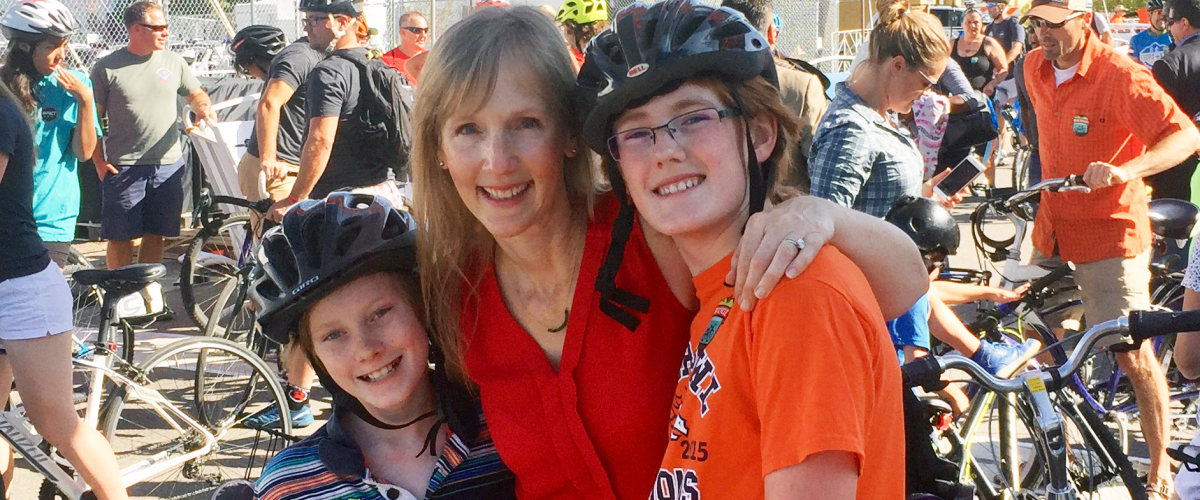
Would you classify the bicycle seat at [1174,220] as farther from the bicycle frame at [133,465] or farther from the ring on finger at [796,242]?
the bicycle frame at [133,465]

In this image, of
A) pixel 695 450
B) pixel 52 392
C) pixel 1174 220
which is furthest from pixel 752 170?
pixel 1174 220

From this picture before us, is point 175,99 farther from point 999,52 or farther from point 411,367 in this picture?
point 999,52

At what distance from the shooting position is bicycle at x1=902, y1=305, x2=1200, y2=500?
Result: 2.70 metres

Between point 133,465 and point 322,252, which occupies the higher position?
point 322,252

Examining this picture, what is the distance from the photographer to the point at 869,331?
1521 mm

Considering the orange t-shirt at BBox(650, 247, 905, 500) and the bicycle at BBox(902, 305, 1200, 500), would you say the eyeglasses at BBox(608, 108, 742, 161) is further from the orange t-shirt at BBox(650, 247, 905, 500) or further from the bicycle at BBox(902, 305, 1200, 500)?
the bicycle at BBox(902, 305, 1200, 500)

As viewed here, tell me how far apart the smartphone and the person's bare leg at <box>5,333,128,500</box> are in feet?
14.2

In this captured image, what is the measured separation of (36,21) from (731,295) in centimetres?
560

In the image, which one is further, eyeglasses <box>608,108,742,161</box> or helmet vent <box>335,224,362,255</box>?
helmet vent <box>335,224,362,255</box>

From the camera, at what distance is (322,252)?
2.30m

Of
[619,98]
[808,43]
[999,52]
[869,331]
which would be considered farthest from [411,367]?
[808,43]

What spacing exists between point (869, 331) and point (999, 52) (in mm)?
13214

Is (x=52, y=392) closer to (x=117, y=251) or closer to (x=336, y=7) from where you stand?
(x=336, y=7)

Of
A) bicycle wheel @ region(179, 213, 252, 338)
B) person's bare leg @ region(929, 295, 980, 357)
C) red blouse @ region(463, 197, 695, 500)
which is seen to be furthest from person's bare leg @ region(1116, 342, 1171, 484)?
bicycle wheel @ region(179, 213, 252, 338)
